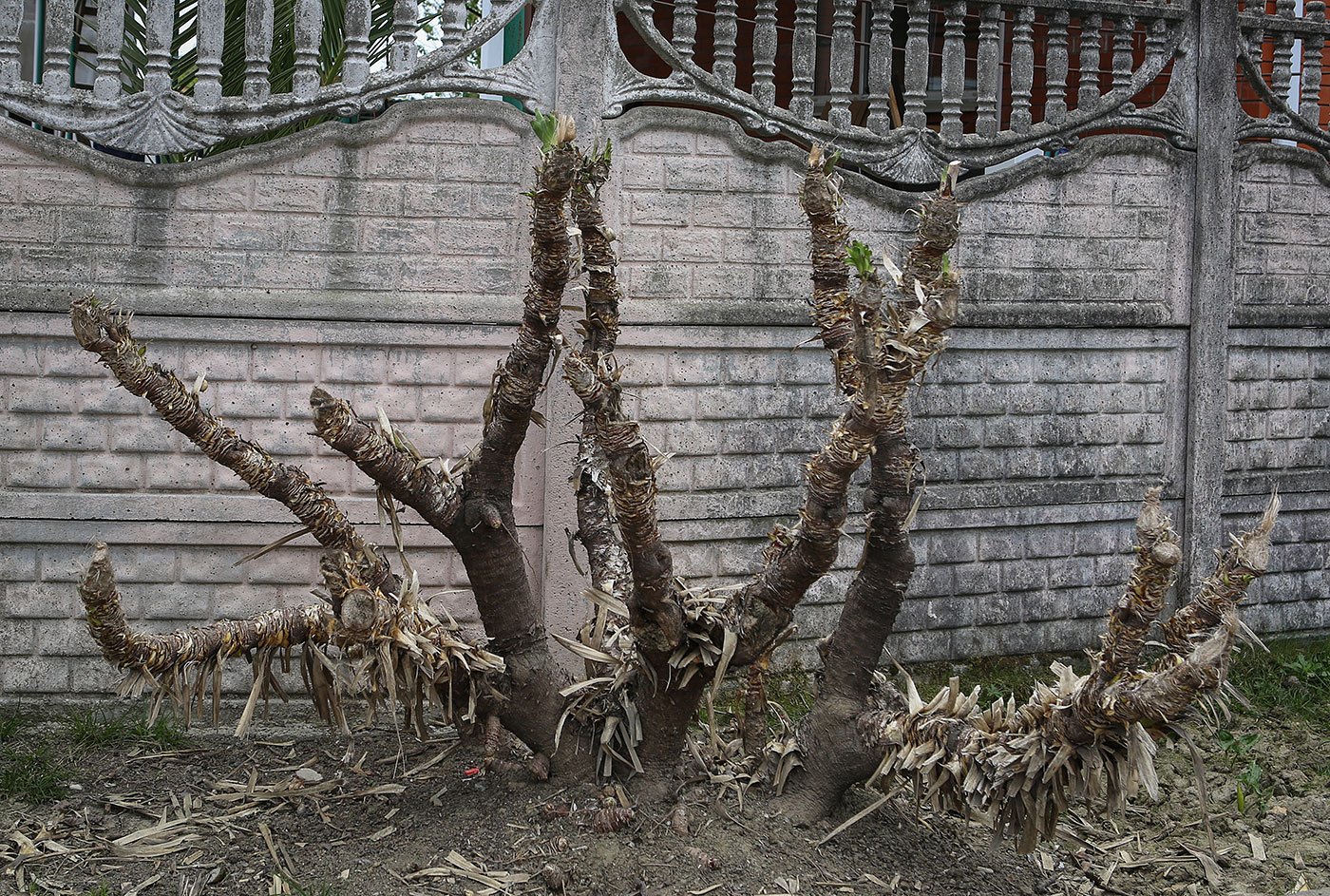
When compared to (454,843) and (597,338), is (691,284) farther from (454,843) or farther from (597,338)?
(454,843)

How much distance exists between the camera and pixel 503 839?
11.2ft

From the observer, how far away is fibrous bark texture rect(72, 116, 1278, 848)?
2920 millimetres

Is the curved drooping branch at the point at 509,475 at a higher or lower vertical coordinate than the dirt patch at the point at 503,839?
higher

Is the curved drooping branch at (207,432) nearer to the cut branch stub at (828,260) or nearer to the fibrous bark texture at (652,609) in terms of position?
the fibrous bark texture at (652,609)

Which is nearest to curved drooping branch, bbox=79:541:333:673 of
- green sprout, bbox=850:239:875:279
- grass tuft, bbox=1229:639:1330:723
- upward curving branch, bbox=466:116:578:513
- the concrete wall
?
upward curving branch, bbox=466:116:578:513

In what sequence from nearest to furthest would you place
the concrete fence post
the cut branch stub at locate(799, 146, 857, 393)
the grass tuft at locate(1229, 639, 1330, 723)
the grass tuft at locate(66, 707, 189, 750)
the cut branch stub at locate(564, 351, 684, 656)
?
1. the cut branch stub at locate(564, 351, 684, 656)
2. the cut branch stub at locate(799, 146, 857, 393)
3. the grass tuft at locate(66, 707, 189, 750)
4. the grass tuft at locate(1229, 639, 1330, 723)
5. the concrete fence post

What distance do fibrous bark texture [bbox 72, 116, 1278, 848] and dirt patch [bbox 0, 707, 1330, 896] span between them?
0.18 metres

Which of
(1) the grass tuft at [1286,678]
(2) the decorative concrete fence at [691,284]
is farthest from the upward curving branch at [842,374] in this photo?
(1) the grass tuft at [1286,678]

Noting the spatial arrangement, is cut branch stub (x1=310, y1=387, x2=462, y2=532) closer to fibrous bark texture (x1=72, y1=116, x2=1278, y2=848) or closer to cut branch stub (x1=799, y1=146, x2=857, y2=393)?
fibrous bark texture (x1=72, y1=116, x2=1278, y2=848)

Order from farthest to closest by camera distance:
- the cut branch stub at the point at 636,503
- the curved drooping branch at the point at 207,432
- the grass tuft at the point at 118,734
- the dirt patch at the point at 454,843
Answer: the grass tuft at the point at 118,734, the dirt patch at the point at 454,843, the curved drooping branch at the point at 207,432, the cut branch stub at the point at 636,503

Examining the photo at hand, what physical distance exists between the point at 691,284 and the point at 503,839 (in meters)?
2.92

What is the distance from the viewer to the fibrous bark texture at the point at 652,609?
2920 millimetres

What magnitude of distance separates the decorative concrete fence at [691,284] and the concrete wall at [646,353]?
2 centimetres

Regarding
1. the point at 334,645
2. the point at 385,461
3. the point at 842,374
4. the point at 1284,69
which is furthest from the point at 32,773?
the point at 1284,69
